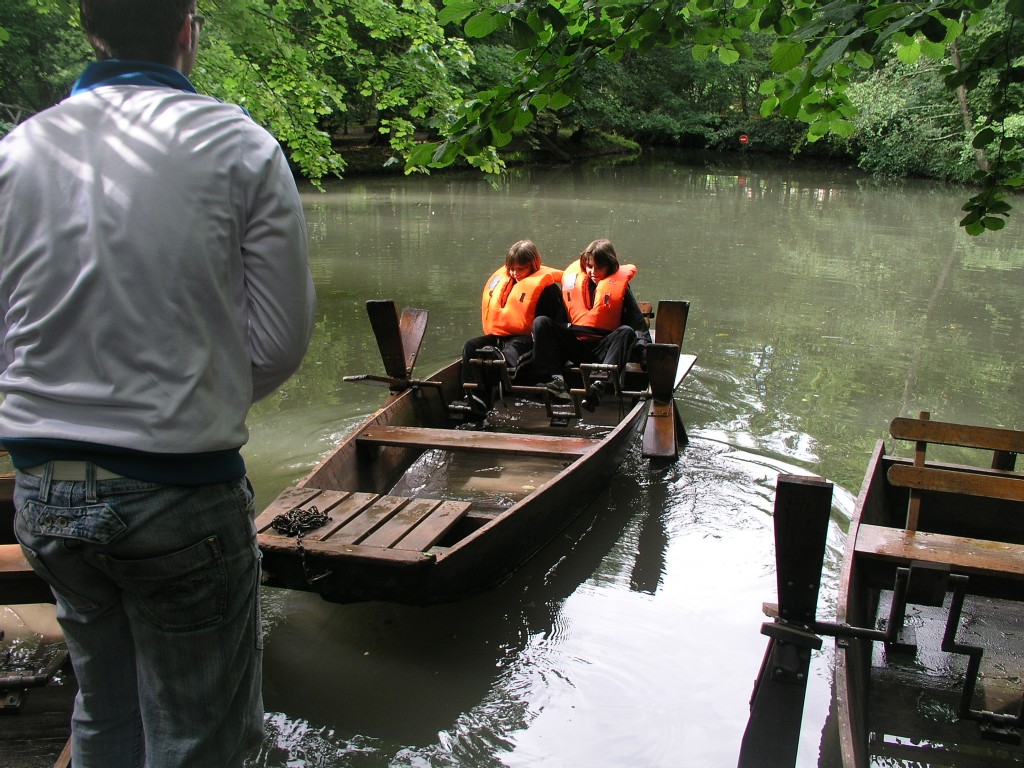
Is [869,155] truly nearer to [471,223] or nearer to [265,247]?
[471,223]

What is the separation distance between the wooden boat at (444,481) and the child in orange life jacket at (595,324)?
0.19 metres

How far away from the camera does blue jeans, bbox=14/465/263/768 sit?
137cm

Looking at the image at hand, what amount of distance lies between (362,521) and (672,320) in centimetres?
324

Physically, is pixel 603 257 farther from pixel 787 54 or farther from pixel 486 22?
pixel 486 22

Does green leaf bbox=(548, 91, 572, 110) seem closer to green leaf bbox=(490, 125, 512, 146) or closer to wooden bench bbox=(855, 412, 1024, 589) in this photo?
green leaf bbox=(490, 125, 512, 146)

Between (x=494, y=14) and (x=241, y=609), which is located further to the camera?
(x=494, y=14)

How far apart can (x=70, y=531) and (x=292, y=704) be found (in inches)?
87.7

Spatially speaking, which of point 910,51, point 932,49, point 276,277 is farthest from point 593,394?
point 276,277

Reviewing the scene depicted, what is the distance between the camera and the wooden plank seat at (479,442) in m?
4.61

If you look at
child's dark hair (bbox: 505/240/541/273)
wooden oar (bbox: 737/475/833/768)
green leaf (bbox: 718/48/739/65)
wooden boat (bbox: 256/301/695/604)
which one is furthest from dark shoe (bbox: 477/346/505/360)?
wooden oar (bbox: 737/475/833/768)

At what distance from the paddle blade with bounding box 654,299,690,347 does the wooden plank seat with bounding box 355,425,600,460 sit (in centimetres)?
163

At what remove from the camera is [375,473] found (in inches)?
188

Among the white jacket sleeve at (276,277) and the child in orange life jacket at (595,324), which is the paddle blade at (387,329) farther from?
the white jacket sleeve at (276,277)

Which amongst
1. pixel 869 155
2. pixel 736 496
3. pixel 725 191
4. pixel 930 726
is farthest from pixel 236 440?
pixel 869 155
